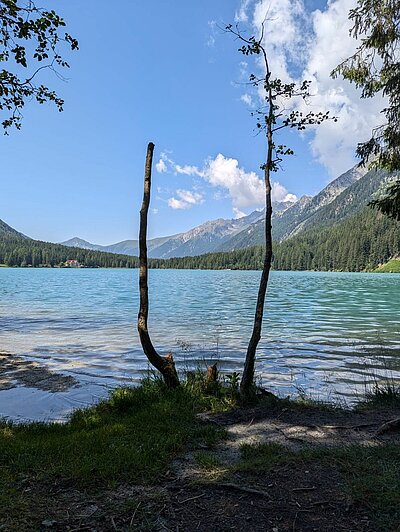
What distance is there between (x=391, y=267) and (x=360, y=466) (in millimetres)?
198900

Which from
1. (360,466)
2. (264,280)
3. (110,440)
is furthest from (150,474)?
(264,280)

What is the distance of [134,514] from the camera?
4207 millimetres

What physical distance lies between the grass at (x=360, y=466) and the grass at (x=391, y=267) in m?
193

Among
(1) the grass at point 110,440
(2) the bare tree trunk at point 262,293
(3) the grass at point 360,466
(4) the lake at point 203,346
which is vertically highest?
(2) the bare tree trunk at point 262,293

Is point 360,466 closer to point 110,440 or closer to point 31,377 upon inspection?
point 110,440

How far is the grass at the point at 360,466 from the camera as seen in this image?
4.20 meters

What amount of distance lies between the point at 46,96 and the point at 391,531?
8.43m

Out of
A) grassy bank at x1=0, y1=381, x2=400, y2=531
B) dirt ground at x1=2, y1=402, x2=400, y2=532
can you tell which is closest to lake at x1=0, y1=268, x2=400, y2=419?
grassy bank at x1=0, y1=381, x2=400, y2=531

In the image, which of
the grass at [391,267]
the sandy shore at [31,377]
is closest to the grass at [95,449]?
the sandy shore at [31,377]

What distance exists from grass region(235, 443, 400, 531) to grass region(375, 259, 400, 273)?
192869 mm

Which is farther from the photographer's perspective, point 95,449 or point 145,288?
point 145,288

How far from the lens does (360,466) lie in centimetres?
522

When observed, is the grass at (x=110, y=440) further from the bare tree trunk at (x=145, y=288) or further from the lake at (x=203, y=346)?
the lake at (x=203, y=346)

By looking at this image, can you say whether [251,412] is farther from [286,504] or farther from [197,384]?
[286,504]
